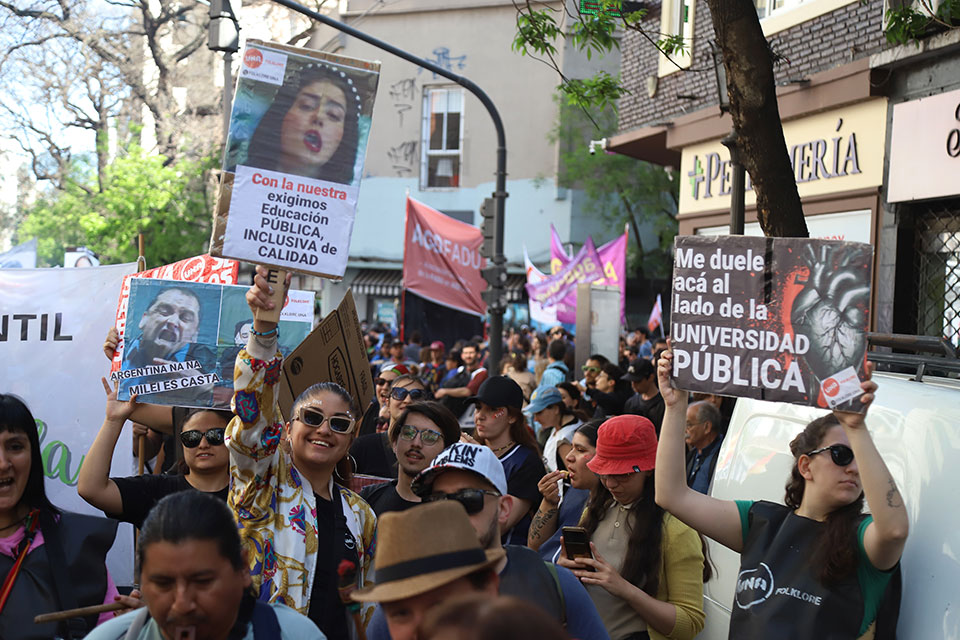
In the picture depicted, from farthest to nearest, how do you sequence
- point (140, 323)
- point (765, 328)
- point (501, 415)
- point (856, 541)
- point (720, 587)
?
point (501, 415)
point (140, 323)
point (720, 587)
point (765, 328)
point (856, 541)

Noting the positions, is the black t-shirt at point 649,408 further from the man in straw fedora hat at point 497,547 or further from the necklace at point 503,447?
the man in straw fedora hat at point 497,547

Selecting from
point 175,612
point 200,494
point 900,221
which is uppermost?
point 900,221

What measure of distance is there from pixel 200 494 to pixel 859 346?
204 centimetres

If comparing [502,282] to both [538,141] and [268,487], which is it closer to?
[268,487]

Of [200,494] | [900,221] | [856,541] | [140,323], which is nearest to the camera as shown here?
[200,494]

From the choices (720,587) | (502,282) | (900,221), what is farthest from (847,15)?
(720,587)

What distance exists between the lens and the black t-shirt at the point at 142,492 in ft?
13.8

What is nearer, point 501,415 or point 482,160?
point 501,415

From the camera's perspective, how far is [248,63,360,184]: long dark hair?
436 centimetres

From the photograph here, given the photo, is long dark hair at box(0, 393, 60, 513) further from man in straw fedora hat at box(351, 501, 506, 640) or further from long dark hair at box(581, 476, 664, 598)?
long dark hair at box(581, 476, 664, 598)

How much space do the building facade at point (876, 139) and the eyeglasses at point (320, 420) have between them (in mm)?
6130

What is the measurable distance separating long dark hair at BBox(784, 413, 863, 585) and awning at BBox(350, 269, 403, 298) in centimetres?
3191

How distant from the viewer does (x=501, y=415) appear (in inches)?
246

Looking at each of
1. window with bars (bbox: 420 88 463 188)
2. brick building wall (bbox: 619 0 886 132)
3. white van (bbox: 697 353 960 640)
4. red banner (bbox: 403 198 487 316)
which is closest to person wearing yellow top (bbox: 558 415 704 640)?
white van (bbox: 697 353 960 640)
